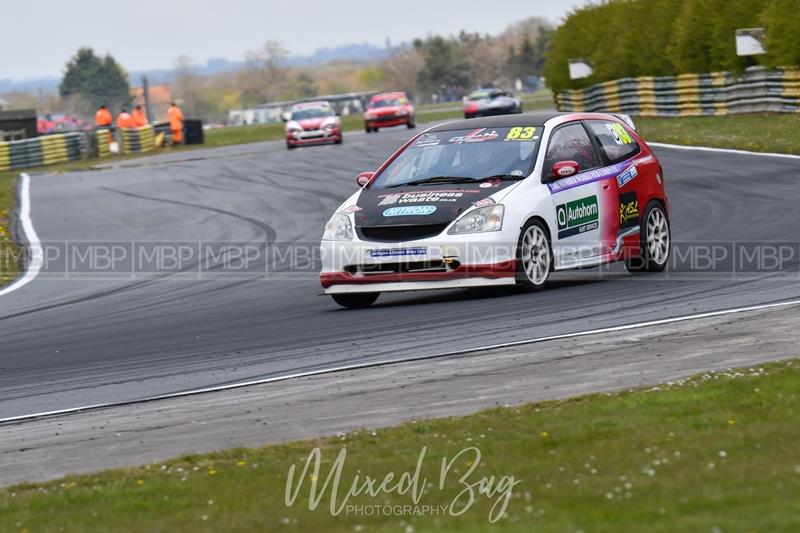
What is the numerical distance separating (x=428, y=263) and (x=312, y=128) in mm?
30447

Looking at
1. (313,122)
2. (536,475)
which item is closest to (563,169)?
(536,475)

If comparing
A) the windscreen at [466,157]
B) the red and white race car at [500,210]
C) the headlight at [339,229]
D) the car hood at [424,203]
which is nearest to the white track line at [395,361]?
the red and white race car at [500,210]

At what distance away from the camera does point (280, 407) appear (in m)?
7.86

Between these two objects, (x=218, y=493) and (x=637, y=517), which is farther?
(x=218, y=493)

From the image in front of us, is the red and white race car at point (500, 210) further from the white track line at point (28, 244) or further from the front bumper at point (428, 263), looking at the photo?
the white track line at point (28, 244)

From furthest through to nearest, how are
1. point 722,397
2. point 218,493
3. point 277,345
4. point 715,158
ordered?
point 715,158 < point 277,345 < point 722,397 < point 218,493

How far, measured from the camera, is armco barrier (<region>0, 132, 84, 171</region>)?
135ft

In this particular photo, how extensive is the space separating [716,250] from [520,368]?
6.38m

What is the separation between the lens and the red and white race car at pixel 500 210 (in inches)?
452

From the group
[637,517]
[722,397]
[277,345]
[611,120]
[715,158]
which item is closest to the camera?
[637,517]

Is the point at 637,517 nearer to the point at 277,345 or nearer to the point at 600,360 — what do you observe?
the point at 600,360

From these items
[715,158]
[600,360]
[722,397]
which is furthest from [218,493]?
[715,158]

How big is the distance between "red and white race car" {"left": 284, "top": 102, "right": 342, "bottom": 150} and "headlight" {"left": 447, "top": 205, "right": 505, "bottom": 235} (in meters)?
30.3

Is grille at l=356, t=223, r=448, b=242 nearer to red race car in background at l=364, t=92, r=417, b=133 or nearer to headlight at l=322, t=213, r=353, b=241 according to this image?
headlight at l=322, t=213, r=353, b=241
